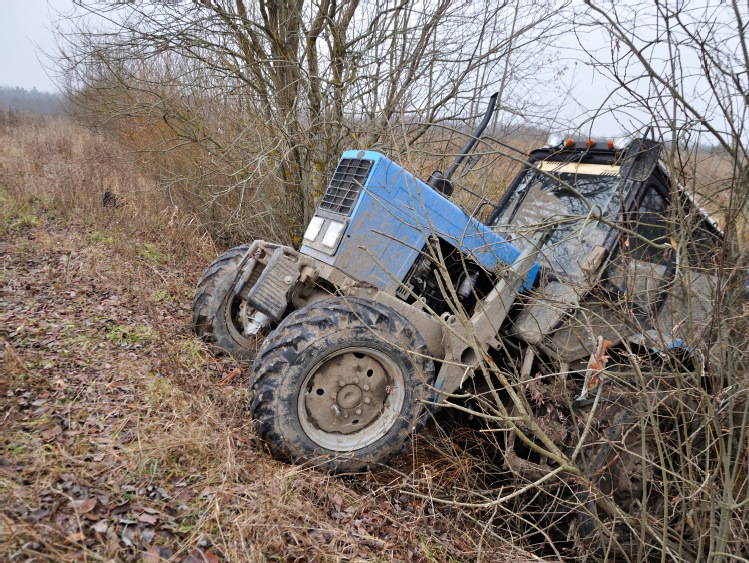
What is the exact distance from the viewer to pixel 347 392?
3.20 m

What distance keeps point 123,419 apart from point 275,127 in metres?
3.94

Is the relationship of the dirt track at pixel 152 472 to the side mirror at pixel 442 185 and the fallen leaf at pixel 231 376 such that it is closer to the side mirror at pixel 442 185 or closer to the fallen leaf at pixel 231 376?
the fallen leaf at pixel 231 376

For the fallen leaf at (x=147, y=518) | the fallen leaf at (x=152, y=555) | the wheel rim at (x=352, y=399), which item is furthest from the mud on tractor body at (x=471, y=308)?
the fallen leaf at (x=152, y=555)

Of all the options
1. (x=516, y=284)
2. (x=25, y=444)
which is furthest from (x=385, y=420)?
(x=25, y=444)

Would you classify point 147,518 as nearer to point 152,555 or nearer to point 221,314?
point 152,555

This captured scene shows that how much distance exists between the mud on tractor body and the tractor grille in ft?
0.05

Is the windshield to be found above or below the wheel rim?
above

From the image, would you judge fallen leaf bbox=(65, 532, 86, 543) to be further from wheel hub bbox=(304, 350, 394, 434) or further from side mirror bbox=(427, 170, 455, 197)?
side mirror bbox=(427, 170, 455, 197)

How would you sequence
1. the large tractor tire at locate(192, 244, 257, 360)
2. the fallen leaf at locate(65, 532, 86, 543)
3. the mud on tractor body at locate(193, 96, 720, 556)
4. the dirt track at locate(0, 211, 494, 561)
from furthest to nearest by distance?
the large tractor tire at locate(192, 244, 257, 360) < the mud on tractor body at locate(193, 96, 720, 556) < the dirt track at locate(0, 211, 494, 561) < the fallen leaf at locate(65, 532, 86, 543)

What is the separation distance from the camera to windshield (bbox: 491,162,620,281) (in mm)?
3576

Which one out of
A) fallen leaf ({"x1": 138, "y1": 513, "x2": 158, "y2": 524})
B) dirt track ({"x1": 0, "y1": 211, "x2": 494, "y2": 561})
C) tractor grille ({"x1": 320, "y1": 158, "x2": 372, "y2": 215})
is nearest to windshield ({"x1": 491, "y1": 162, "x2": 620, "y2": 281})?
tractor grille ({"x1": 320, "y1": 158, "x2": 372, "y2": 215})

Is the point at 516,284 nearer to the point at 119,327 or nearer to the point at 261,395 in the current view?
the point at 261,395

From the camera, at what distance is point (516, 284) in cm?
352

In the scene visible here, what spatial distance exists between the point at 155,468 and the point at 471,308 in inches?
87.4
